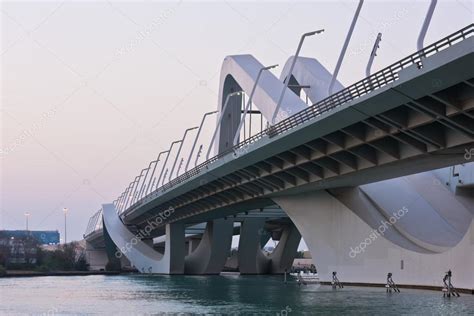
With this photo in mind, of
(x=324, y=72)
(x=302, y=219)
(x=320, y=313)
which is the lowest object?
(x=320, y=313)

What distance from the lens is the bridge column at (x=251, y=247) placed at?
9406cm

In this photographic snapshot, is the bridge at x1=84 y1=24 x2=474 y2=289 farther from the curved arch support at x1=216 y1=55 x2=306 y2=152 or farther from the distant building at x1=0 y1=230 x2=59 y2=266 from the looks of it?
the distant building at x1=0 y1=230 x2=59 y2=266

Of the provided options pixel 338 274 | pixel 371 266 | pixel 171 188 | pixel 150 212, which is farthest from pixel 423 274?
pixel 150 212

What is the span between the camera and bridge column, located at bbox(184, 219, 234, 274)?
299 feet

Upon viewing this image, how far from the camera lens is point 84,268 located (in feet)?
388

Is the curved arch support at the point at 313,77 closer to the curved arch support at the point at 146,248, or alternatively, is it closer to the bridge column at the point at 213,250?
the bridge column at the point at 213,250

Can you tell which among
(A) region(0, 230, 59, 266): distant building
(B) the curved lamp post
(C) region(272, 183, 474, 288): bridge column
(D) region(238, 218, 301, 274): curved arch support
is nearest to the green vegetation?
(A) region(0, 230, 59, 266): distant building

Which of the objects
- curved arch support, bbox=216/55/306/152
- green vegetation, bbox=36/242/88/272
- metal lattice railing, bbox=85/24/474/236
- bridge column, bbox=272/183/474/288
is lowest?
green vegetation, bbox=36/242/88/272

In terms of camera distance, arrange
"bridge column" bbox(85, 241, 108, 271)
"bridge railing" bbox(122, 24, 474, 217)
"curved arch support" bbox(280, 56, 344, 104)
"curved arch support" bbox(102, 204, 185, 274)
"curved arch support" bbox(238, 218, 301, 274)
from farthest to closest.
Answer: "bridge column" bbox(85, 241, 108, 271), "curved arch support" bbox(238, 218, 301, 274), "curved arch support" bbox(102, 204, 185, 274), "curved arch support" bbox(280, 56, 344, 104), "bridge railing" bbox(122, 24, 474, 217)

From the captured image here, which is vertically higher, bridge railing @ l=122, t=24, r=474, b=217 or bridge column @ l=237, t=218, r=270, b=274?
bridge railing @ l=122, t=24, r=474, b=217

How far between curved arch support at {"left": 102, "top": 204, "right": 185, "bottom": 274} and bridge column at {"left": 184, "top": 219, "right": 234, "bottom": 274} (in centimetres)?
179

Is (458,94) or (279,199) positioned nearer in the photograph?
(458,94)

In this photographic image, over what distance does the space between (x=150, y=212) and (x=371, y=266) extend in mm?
46473

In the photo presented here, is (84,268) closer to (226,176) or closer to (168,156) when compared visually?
(168,156)
